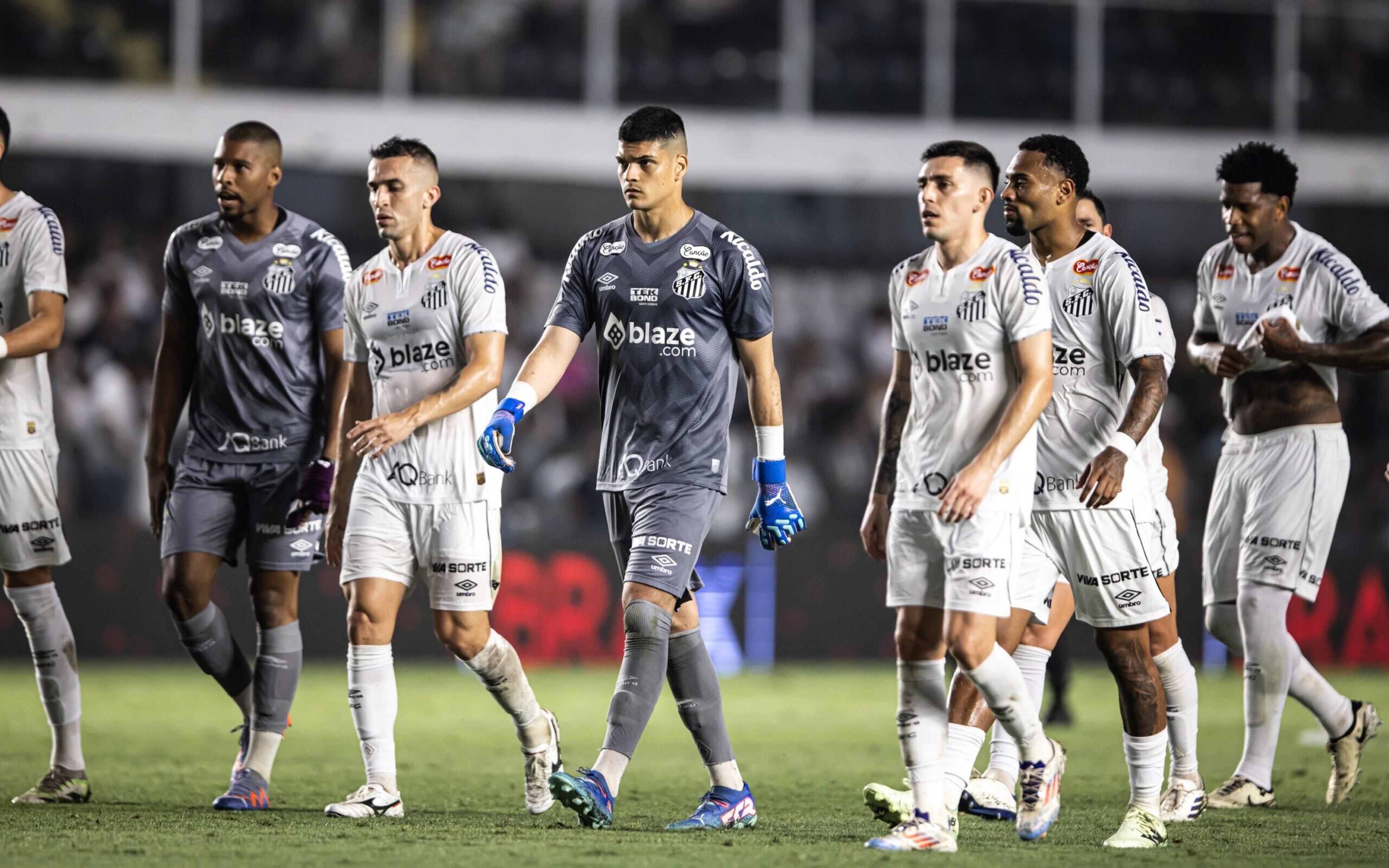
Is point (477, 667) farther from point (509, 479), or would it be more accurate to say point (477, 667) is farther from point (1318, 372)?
point (509, 479)

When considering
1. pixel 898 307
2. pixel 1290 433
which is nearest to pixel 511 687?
pixel 898 307

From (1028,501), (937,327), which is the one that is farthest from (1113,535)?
(937,327)

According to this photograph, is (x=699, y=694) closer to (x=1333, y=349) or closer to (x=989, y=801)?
(x=989, y=801)

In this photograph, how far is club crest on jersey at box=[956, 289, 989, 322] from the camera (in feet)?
18.6

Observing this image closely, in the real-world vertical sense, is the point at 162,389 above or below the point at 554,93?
below

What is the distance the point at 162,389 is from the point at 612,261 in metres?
2.20

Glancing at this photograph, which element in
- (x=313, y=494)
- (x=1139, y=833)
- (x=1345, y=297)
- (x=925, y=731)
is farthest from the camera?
(x=1345, y=297)

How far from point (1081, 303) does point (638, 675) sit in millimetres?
2273

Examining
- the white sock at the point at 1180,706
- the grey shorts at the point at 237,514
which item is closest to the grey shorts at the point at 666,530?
the grey shorts at the point at 237,514

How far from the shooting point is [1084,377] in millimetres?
6551

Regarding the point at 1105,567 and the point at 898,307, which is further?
the point at 1105,567

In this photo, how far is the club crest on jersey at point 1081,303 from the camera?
21.3 feet

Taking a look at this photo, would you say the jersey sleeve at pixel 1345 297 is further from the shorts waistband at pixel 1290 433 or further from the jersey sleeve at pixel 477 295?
the jersey sleeve at pixel 477 295

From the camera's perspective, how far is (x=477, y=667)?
21.7ft
